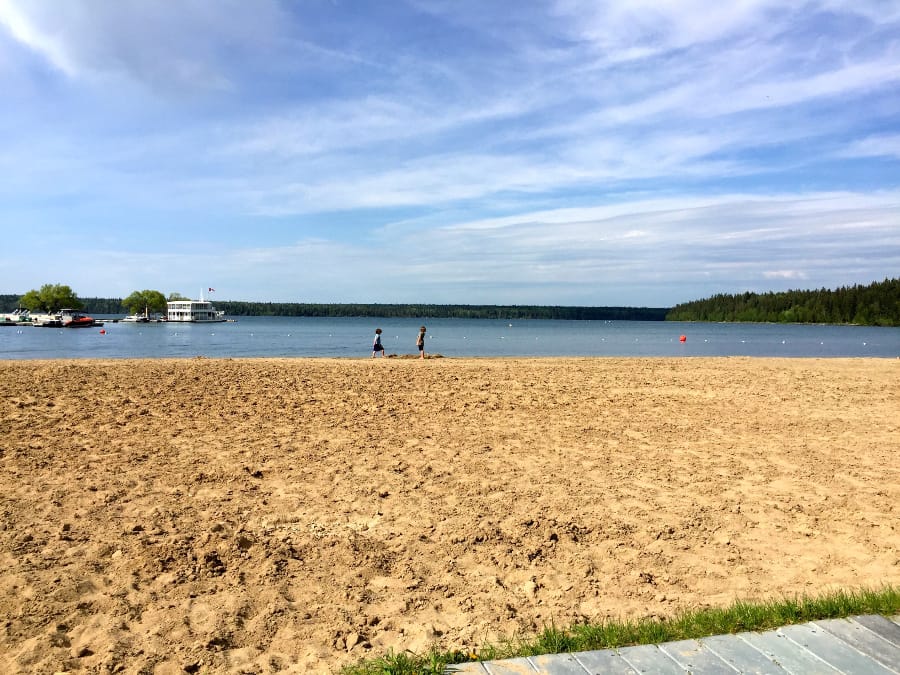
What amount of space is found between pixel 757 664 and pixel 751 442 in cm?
727

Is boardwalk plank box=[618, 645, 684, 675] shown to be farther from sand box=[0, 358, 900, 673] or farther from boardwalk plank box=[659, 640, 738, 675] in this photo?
sand box=[0, 358, 900, 673]

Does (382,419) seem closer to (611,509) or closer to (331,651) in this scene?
(611,509)

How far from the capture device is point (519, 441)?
967 cm

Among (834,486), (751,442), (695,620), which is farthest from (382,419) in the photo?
(695,620)

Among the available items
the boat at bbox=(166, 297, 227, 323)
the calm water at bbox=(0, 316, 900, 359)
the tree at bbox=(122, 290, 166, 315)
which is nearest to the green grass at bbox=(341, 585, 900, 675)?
the calm water at bbox=(0, 316, 900, 359)

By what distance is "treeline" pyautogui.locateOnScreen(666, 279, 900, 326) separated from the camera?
156000 millimetres

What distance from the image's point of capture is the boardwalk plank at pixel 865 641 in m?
3.13

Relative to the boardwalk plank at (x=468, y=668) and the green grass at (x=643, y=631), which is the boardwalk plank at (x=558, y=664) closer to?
the green grass at (x=643, y=631)

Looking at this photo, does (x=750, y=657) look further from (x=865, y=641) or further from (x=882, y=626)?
(x=882, y=626)

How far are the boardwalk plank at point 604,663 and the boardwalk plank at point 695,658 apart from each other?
0.90 ft

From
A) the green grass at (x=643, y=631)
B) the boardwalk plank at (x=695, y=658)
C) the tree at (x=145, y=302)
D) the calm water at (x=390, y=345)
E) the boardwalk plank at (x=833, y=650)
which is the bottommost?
the calm water at (x=390, y=345)

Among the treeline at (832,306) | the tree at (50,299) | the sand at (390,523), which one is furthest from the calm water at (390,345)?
the treeline at (832,306)

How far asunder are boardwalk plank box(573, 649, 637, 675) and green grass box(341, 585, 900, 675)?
143 millimetres

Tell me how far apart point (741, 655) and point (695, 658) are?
26 cm
